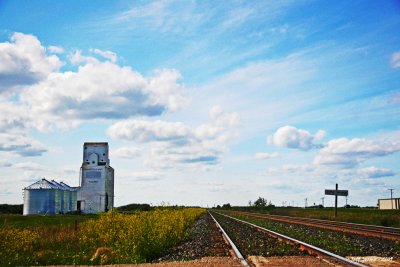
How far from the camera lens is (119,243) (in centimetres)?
1534

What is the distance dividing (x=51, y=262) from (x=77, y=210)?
61.8 meters

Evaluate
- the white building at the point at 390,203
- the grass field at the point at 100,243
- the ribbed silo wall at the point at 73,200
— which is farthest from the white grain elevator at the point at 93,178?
the white building at the point at 390,203

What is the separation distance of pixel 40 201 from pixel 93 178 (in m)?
9.57

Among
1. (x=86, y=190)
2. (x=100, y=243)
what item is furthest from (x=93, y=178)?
(x=100, y=243)

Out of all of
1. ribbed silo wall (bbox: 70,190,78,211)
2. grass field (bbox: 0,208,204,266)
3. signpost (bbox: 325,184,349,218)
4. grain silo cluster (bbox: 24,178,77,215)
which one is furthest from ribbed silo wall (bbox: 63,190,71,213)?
grass field (bbox: 0,208,204,266)

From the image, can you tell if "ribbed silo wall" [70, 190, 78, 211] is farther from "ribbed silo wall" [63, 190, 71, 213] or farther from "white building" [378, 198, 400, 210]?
"white building" [378, 198, 400, 210]

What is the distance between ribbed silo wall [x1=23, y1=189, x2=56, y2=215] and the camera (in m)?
70.6

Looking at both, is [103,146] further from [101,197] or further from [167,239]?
[167,239]

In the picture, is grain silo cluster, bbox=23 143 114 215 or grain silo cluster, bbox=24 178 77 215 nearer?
grain silo cluster, bbox=23 143 114 215

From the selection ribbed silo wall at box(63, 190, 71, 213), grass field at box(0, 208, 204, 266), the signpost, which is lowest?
ribbed silo wall at box(63, 190, 71, 213)

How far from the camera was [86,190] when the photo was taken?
69625mm

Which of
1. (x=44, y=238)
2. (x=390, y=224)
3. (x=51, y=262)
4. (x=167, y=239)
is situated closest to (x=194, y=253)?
(x=167, y=239)

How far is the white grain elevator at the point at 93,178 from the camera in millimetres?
69500

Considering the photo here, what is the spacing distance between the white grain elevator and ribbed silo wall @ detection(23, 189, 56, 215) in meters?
4.69
